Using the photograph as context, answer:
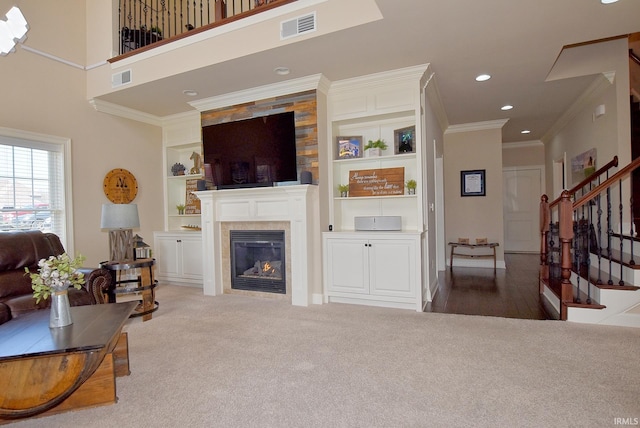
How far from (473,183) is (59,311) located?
20.7ft

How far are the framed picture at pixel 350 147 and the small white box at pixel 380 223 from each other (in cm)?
81

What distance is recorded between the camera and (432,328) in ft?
10.3

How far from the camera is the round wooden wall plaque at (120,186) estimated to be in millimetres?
4871

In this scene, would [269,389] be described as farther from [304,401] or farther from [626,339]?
[626,339]

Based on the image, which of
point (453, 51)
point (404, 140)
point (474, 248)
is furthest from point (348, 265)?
point (474, 248)

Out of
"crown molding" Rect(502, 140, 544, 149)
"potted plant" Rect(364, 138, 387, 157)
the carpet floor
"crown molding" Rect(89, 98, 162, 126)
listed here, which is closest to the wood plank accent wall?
"potted plant" Rect(364, 138, 387, 157)

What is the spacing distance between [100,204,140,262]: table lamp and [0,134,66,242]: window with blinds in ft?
3.33

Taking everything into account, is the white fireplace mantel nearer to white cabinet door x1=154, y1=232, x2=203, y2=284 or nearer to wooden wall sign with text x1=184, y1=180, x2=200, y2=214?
white cabinet door x1=154, y1=232, x2=203, y2=284

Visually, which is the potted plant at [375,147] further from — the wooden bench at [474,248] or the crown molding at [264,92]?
the wooden bench at [474,248]

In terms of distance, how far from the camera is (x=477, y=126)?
6.33 m

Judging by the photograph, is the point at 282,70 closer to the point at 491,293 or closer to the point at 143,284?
the point at 143,284

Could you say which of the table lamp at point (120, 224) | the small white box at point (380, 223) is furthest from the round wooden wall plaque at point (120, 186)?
the small white box at point (380, 223)

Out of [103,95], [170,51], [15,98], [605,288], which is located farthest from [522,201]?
[15,98]

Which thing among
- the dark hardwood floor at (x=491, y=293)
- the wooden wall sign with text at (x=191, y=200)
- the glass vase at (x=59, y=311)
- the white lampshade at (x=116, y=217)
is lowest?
the dark hardwood floor at (x=491, y=293)
